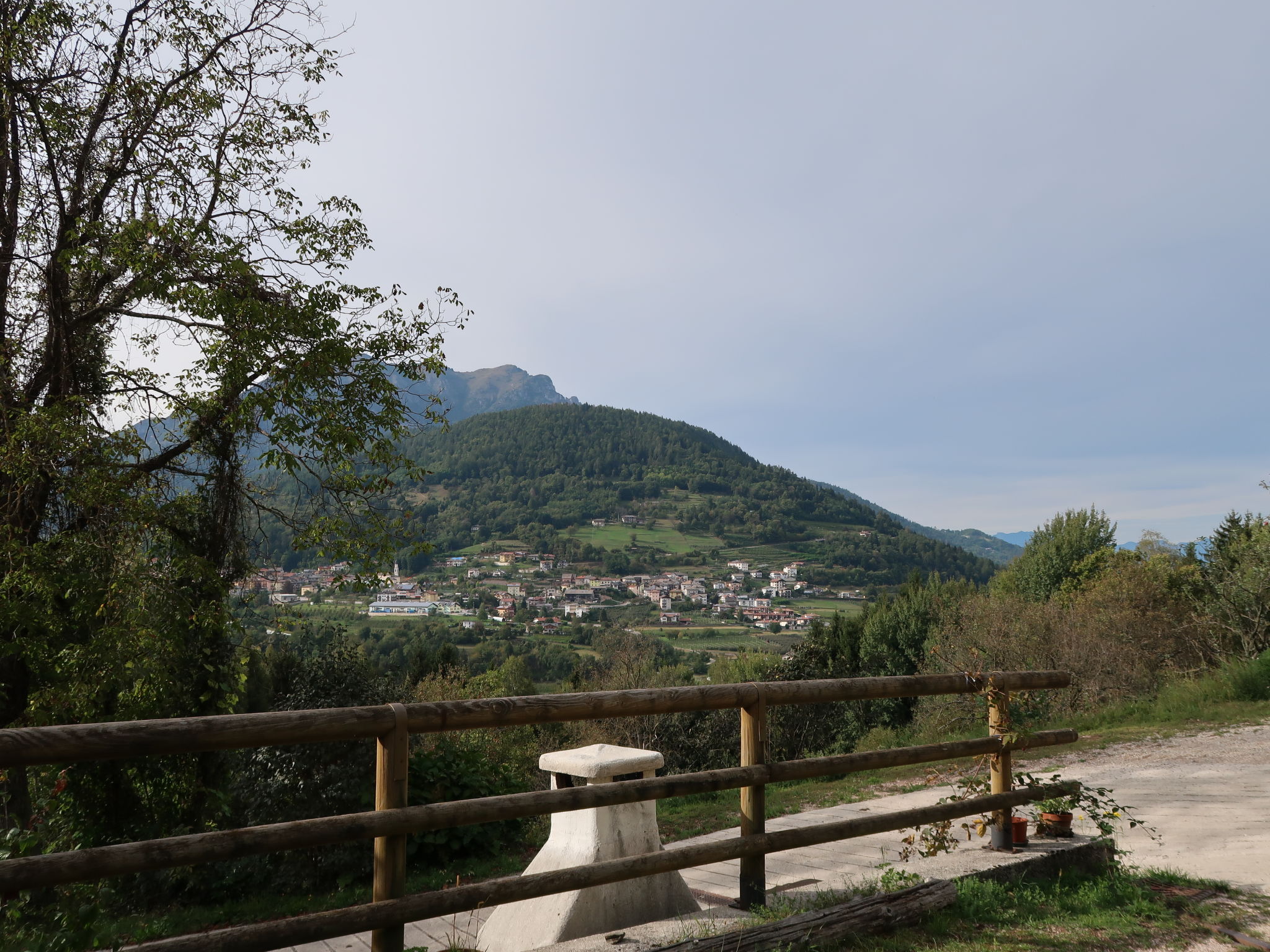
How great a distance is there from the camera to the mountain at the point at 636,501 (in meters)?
115

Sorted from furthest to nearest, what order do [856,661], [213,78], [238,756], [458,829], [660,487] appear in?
[660,487]
[856,661]
[213,78]
[238,756]
[458,829]

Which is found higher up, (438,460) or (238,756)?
(438,460)

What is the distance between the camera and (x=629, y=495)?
14600 cm

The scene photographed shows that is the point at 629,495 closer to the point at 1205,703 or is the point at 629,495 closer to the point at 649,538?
the point at 649,538

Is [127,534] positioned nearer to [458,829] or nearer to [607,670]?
[458,829]

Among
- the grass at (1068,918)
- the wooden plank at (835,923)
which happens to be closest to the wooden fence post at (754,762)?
the grass at (1068,918)

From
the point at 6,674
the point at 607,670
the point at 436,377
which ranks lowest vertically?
the point at 607,670

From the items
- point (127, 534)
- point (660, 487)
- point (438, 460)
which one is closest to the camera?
point (127, 534)

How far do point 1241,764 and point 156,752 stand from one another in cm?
1127

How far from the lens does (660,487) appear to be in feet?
492

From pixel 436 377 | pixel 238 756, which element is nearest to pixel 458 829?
pixel 238 756

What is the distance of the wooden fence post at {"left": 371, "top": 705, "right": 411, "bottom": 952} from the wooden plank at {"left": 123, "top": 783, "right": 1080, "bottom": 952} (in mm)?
61

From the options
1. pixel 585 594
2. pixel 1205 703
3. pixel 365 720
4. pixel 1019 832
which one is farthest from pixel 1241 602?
pixel 585 594

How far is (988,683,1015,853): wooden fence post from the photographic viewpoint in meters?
4.68
